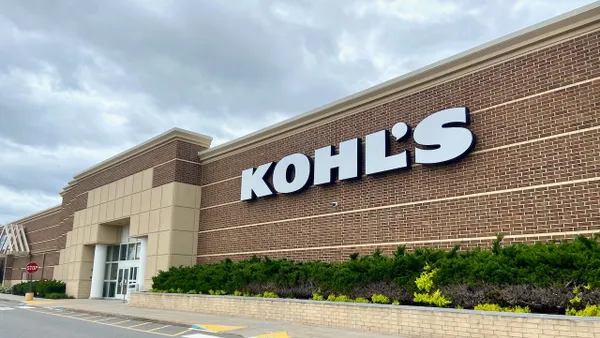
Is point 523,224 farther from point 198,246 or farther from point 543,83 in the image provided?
point 198,246

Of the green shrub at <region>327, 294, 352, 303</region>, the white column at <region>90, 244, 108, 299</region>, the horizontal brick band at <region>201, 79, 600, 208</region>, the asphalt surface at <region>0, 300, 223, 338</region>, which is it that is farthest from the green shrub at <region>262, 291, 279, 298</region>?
the white column at <region>90, 244, 108, 299</region>

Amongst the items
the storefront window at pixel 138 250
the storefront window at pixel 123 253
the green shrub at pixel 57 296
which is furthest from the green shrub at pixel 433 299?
the green shrub at pixel 57 296

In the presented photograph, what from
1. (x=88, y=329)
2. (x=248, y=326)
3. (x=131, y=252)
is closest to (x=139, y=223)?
(x=131, y=252)

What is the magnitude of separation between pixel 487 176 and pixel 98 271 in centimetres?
2710

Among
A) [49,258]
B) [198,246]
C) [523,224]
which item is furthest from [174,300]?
[49,258]

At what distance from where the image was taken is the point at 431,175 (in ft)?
50.6

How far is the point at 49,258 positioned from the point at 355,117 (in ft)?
120

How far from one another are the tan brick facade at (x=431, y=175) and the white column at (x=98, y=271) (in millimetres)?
7597

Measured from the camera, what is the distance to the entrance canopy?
50.1 metres

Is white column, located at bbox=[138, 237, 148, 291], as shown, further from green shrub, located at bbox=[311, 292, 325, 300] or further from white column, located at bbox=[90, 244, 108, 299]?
green shrub, located at bbox=[311, 292, 325, 300]

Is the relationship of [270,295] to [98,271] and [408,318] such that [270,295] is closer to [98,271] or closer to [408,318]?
[408,318]

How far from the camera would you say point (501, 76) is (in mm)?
14508

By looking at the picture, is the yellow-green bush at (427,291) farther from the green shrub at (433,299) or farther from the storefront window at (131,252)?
the storefront window at (131,252)

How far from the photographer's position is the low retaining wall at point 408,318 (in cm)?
938
